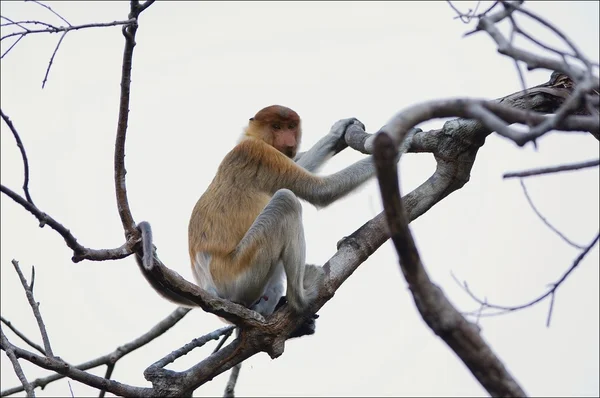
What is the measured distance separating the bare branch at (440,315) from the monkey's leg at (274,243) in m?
3.05

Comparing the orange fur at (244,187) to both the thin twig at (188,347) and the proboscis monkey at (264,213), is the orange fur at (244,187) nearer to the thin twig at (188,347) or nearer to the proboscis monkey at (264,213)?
the proboscis monkey at (264,213)

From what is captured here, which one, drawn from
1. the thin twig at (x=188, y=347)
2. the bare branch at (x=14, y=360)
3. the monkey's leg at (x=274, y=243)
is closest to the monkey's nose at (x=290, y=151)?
the monkey's leg at (x=274, y=243)

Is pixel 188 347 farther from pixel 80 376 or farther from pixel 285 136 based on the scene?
pixel 285 136

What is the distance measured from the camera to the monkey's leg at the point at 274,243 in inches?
229

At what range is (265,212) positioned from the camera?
19.9 feet

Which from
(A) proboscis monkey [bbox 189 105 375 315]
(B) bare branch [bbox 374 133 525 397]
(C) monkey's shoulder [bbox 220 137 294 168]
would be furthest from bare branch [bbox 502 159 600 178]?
(C) monkey's shoulder [bbox 220 137 294 168]

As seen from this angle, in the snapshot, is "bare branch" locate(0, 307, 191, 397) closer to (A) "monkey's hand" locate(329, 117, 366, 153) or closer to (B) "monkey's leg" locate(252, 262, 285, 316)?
(B) "monkey's leg" locate(252, 262, 285, 316)

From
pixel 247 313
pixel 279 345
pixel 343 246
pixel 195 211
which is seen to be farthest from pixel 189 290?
pixel 195 211

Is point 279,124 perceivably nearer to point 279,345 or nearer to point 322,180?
point 322,180

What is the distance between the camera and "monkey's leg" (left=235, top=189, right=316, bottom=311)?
19.1ft

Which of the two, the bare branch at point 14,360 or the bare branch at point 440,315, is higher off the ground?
the bare branch at point 14,360

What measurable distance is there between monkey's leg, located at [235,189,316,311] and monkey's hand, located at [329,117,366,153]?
3.79 ft

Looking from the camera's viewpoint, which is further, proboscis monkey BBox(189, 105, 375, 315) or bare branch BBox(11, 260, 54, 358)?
proboscis monkey BBox(189, 105, 375, 315)

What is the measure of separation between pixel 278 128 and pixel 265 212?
1.45 meters
